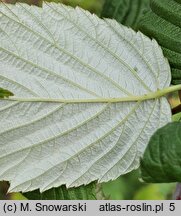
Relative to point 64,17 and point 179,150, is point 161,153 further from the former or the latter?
point 64,17

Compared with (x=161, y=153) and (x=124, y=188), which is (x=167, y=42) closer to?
(x=161, y=153)

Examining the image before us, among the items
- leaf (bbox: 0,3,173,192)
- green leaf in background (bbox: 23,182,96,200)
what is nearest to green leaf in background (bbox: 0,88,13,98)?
leaf (bbox: 0,3,173,192)

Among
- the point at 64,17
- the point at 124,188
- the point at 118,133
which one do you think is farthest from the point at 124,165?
the point at 124,188

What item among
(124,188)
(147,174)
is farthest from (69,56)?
(124,188)

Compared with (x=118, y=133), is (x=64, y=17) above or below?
above

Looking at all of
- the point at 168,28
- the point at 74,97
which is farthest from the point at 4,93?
the point at 168,28

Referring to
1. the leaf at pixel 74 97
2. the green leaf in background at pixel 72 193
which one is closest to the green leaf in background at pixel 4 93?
the leaf at pixel 74 97

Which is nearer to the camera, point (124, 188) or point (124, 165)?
point (124, 165)
